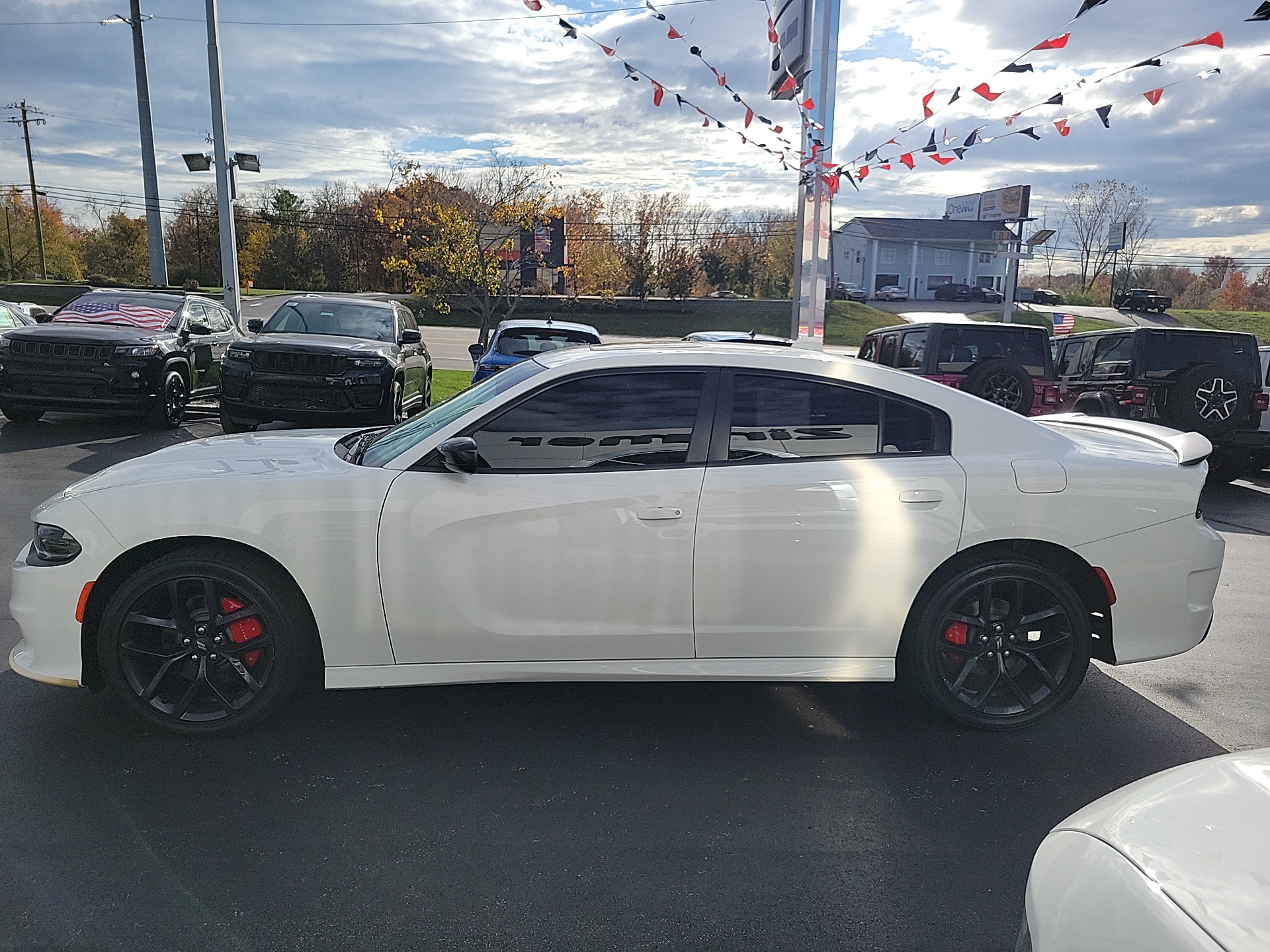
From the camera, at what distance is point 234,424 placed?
37.9ft

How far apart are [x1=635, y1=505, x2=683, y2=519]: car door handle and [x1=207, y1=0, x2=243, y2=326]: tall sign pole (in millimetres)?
14088

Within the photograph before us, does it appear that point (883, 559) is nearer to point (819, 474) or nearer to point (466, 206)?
point (819, 474)

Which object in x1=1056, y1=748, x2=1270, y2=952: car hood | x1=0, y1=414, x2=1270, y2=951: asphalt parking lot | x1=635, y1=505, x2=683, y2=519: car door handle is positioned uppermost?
x1=635, y1=505, x2=683, y2=519: car door handle

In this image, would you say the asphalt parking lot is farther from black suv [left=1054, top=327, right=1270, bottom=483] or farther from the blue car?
the blue car

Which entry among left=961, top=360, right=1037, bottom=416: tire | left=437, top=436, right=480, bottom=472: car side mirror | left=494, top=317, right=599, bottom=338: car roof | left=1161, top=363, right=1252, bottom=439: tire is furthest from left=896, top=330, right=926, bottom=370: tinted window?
left=437, top=436, right=480, bottom=472: car side mirror

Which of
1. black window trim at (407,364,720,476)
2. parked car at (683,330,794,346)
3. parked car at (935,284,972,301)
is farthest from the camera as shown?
parked car at (935,284,972,301)

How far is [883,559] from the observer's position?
3809 millimetres

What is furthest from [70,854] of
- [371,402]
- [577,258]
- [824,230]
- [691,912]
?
[577,258]

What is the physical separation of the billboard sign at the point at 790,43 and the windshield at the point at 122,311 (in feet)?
27.4

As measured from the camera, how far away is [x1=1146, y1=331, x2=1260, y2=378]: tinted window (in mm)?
10750

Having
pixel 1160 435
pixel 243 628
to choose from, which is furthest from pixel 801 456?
pixel 243 628

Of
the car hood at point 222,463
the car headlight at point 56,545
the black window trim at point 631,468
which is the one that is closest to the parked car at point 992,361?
the black window trim at point 631,468

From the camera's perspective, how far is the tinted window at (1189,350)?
10750 millimetres

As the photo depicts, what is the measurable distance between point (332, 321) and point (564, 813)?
10242 millimetres
